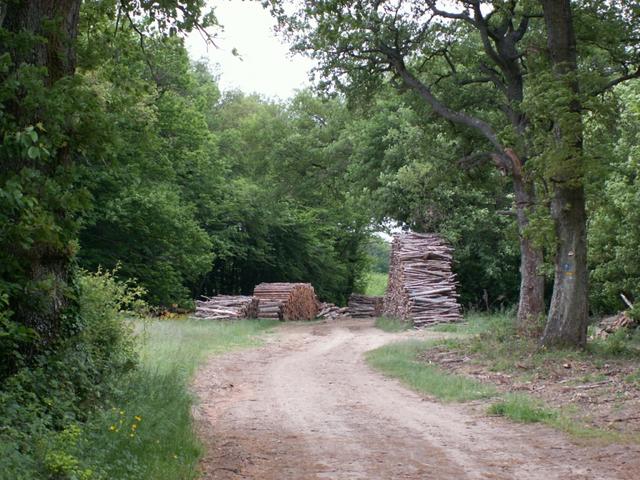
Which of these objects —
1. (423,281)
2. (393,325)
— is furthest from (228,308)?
(423,281)

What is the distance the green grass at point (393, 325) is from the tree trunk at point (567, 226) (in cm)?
1142

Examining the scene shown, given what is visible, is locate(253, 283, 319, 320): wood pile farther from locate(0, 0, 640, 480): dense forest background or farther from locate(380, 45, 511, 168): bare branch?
locate(380, 45, 511, 168): bare branch

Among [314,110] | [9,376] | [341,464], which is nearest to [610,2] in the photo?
[341,464]

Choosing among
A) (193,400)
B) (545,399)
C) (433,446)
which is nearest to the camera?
(433,446)

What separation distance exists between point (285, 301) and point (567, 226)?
19329mm

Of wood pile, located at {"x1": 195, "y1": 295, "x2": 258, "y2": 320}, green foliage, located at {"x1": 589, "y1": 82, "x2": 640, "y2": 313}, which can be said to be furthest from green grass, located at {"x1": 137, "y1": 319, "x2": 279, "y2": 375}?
green foliage, located at {"x1": 589, "y1": 82, "x2": 640, "y2": 313}

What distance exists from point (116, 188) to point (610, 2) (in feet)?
75.1

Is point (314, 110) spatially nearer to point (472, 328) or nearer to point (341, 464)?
point (472, 328)

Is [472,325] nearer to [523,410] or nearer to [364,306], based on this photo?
[523,410]

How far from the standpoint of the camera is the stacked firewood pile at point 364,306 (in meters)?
43.9

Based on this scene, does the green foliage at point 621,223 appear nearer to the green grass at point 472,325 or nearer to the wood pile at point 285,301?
the green grass at point 472,325

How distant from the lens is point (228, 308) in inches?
1226

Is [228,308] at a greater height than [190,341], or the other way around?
[228,308]

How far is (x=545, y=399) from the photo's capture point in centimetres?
1216
